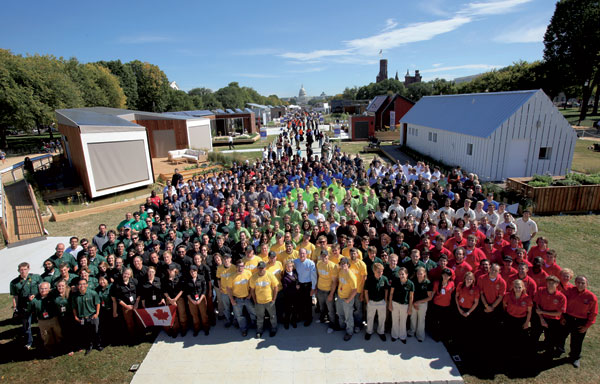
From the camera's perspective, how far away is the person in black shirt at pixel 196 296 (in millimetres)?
6367

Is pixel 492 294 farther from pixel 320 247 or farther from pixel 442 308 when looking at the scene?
pixel 320 247

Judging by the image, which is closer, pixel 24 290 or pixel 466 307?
pixel 466 307

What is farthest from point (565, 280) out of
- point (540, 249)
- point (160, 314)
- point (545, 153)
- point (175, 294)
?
point (545, 153)

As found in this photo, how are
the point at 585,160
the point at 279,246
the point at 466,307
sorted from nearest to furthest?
the point at 466,307, the point at 279,246, the point at 585,160

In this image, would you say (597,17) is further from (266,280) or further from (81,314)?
(81,314)

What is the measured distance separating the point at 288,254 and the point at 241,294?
120cm

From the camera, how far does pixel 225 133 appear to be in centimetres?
4538

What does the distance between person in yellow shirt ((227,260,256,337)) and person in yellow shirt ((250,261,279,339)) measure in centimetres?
13

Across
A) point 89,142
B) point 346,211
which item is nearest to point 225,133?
point 89,142

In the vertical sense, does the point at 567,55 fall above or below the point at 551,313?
above

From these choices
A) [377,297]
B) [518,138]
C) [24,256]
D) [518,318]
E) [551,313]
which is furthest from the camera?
[518,138]

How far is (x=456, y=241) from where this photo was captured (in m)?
6.84

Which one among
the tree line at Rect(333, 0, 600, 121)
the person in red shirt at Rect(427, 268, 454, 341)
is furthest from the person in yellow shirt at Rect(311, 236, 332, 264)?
the tree line at Rect(333, 0, 600, 121)

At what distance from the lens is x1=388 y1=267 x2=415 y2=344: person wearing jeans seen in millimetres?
5770
